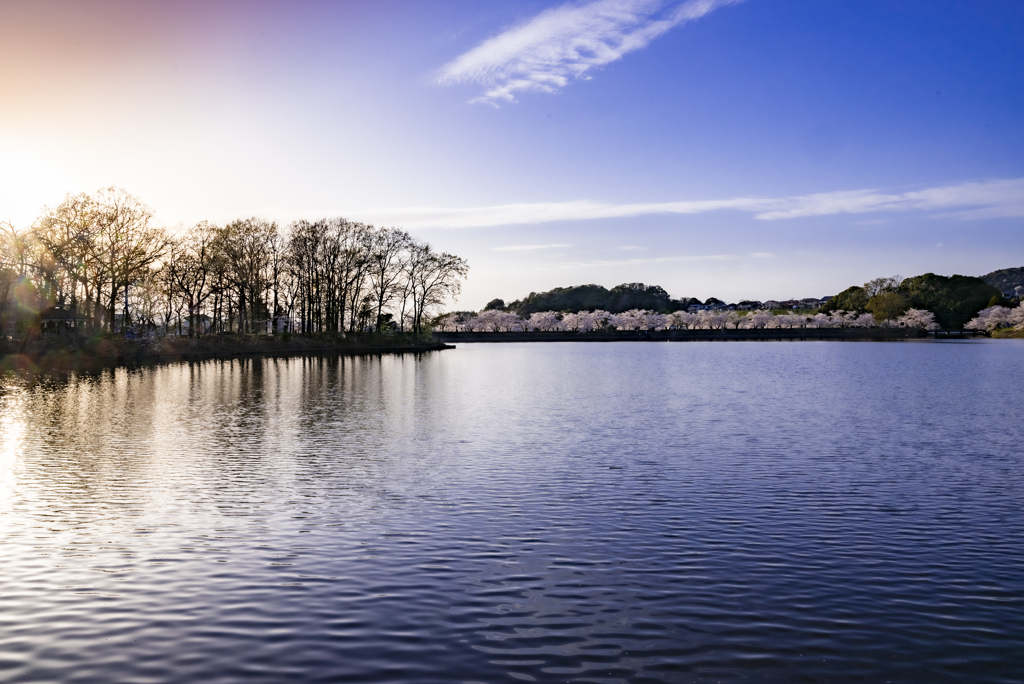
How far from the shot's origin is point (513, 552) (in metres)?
13.6

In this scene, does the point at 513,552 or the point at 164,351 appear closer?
the point at 513,552

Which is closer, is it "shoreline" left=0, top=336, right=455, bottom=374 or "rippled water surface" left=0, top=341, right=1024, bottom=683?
"rippled water surface" left=0, top=341, right=1024, bottom=683

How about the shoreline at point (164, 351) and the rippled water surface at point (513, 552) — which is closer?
the rippled water surface at point (513, 552)

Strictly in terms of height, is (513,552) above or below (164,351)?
below

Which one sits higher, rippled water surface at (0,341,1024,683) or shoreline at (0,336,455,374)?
shoreline at (0,336,455,374)

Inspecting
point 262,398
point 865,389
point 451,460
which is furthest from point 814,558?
point 865,389

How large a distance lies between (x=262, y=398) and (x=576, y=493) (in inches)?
1184

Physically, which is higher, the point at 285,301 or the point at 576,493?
the point at 285,301

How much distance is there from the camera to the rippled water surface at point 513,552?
909 centimetres

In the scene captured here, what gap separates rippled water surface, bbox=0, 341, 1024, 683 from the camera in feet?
29.8

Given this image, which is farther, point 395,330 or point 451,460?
point 395,330

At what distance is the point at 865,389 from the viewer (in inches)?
1937

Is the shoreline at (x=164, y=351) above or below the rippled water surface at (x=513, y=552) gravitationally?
above

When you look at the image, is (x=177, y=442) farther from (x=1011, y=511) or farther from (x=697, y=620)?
(x=1011, y=511)
